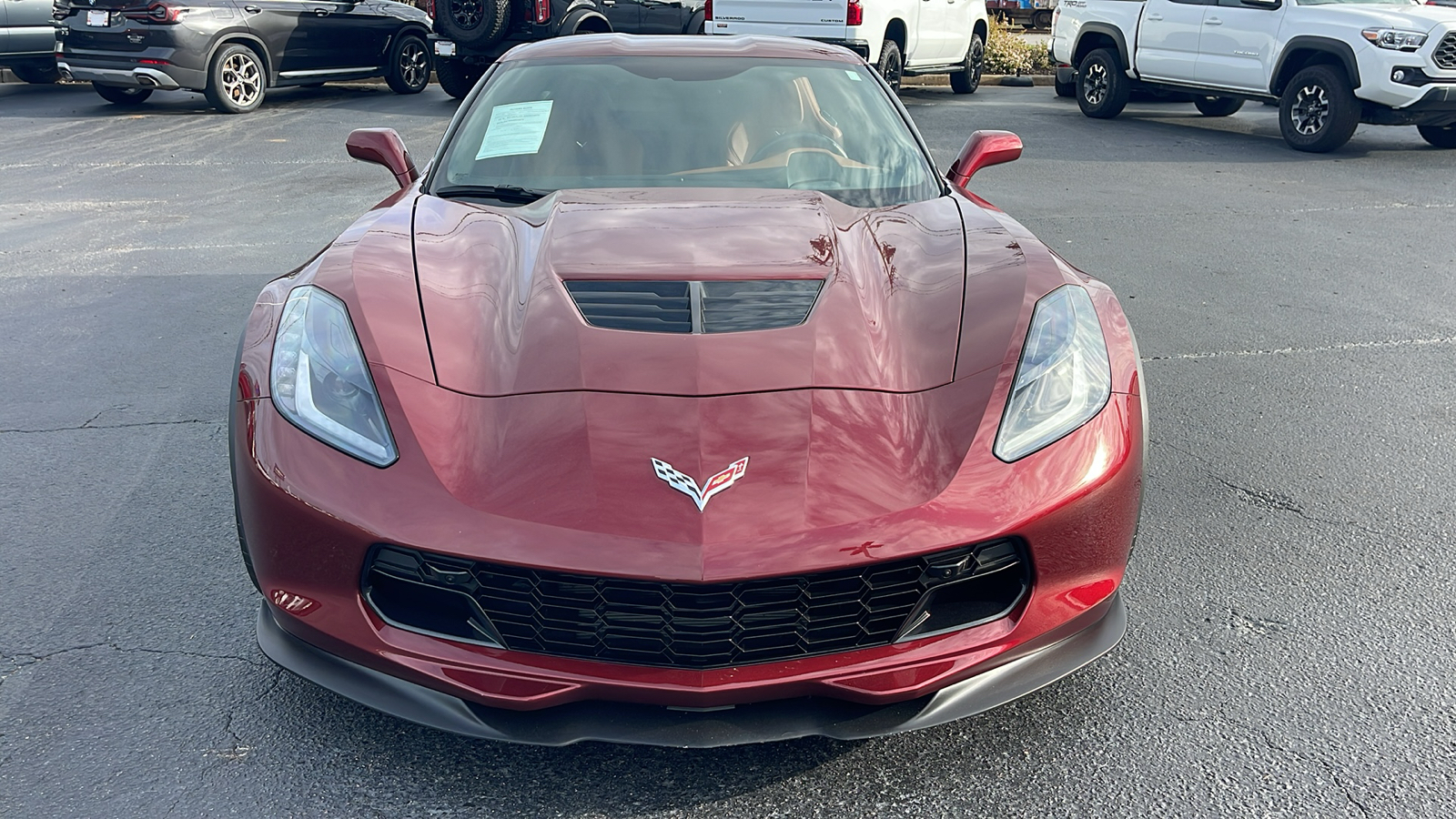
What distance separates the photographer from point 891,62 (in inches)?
531

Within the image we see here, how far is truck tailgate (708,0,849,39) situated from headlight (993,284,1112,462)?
33.8 feet

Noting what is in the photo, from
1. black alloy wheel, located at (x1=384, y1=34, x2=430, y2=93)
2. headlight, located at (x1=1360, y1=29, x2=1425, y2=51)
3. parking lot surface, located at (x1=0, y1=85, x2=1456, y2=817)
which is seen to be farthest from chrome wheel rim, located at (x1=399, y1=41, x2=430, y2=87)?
headlight, located at (x1=1360, y1=29, x2=1425, y2=51)

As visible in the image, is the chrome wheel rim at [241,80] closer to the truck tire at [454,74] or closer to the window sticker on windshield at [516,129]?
the truck tire at [454,74]

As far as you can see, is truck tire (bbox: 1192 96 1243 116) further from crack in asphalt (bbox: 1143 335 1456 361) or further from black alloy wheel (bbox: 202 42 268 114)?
black alloy wheel (bbox: 202 42 268 114)

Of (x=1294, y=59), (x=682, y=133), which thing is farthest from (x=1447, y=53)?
(x=682, y=133)

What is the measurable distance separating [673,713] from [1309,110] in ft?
35.1

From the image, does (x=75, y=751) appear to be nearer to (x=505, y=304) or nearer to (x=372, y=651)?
(x=372, y=651)

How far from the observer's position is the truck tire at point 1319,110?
1028 cm

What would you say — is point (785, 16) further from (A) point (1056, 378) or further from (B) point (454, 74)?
(A) point (1056, 378)

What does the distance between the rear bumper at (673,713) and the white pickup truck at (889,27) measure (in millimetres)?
10968

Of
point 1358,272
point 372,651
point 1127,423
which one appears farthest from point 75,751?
point 1358,272

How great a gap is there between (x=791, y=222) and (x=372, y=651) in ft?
5.21

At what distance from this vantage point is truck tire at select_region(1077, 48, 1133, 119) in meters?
12.6

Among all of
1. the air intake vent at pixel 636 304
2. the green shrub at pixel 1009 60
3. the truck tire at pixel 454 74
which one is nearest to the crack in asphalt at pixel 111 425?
the air intake vent at pixel 636 304
